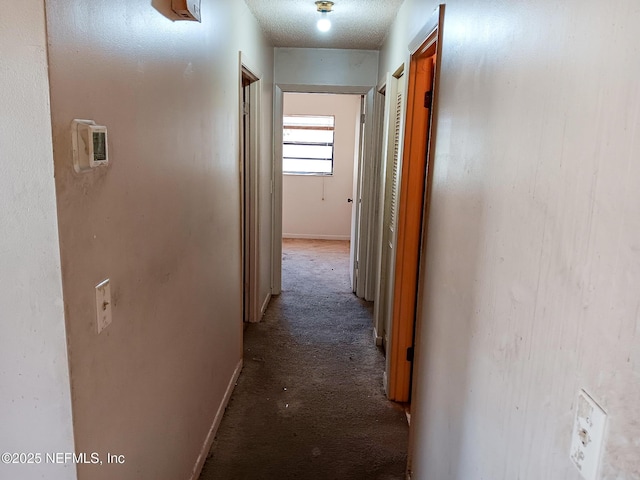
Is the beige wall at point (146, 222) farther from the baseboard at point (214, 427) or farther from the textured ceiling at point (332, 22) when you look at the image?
the textured ceiling at point (332, 22)

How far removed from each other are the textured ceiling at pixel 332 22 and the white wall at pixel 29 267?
226 cm

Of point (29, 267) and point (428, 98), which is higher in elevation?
point (428, 98)

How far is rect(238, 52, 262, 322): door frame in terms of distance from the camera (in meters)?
3.67

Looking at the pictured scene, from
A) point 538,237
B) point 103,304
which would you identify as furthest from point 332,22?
point 538,237

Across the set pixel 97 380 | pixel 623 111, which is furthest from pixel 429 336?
pixel 623 111

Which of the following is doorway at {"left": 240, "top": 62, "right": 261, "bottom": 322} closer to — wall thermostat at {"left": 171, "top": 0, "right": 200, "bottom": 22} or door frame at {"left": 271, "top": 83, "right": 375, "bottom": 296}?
door frame at {"left": 271, "top": 83, "right": 375, "bottom": 296}

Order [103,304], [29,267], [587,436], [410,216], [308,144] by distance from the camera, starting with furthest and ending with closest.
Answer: [308,144]
[410,216]
[103,304]
[29,267]
[587,436]

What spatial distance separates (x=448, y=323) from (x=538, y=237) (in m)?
0.70

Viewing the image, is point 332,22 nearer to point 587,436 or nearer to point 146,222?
point 146,222

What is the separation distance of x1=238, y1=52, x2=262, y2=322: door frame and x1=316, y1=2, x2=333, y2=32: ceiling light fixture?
21.9 inches

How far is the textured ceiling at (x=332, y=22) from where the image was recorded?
9.79ft

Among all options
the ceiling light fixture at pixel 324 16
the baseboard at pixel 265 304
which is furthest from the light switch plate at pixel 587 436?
the baseboard at pixel 265 304

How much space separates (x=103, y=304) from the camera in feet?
4.04

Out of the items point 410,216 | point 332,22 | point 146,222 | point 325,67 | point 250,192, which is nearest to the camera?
point 146,222
